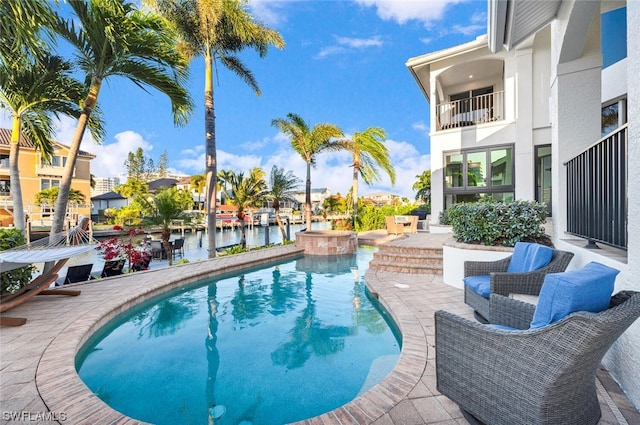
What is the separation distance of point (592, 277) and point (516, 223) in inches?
164

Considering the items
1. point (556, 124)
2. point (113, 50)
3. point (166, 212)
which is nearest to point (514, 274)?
point (556, 124)

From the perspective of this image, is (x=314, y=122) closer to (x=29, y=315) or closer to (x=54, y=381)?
(x=29, y=315)

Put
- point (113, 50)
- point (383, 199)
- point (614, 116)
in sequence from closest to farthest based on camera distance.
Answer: point (113, 50) → point (614, 116) → point (383, 199)

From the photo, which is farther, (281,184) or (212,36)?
(281,184)

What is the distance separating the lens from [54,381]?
9.27 ft

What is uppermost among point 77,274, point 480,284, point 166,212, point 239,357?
point 166,212

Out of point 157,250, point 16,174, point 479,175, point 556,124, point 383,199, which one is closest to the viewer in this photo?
point 556,124

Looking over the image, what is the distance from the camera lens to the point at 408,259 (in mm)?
7527

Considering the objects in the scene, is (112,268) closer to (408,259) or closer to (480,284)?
(408,259)

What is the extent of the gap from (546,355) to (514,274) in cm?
230

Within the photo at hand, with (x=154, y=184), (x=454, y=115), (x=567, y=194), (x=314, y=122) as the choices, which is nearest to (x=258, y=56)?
(x=314, y=122)

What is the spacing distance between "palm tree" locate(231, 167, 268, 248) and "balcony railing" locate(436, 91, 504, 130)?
8.35m

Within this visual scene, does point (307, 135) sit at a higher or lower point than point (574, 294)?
higher

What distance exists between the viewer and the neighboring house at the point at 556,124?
2.62 metres
